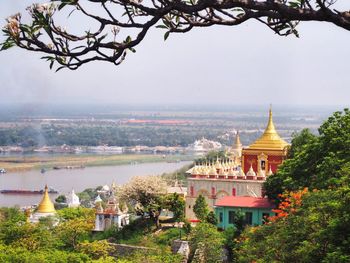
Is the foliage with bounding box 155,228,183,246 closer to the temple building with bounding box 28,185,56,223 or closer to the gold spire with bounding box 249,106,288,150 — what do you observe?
the gold spire with bounding box 249,106,288,150

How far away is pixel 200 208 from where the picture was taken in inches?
792

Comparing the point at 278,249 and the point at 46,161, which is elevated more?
the point at 278,249

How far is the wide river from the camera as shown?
60.6 m

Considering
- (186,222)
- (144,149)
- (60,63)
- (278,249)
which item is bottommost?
(144,149)

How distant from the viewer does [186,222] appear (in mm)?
18609

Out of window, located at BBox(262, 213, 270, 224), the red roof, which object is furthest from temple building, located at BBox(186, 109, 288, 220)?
window, located at BBox(262, 213, 270, 224)

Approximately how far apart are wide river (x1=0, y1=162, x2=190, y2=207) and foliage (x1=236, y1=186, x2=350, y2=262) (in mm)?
44476

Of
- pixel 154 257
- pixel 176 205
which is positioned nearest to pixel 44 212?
pixel 176 205

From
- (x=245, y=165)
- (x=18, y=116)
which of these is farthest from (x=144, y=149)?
(x=245, y=165)

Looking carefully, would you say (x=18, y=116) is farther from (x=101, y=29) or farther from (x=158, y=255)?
(x=101, y=29)

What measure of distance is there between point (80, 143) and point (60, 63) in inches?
4614

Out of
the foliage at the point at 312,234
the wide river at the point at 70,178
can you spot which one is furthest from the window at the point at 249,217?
the wide river at the point at 70,178

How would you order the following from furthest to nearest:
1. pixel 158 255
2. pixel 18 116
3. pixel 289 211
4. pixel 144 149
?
1. pixel 18 116
2. pixel 144 149
3. pixel 158 255
4. pixel 289 211

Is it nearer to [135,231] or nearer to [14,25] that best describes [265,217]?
[135,231]
